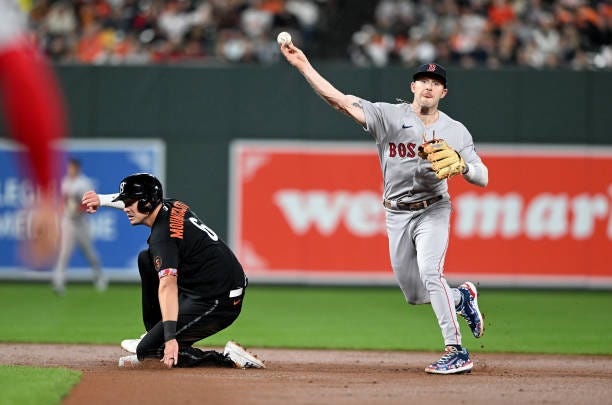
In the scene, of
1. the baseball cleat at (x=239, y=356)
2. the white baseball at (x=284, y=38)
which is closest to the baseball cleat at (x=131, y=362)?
the baseball cleat at (x=239, y=356)

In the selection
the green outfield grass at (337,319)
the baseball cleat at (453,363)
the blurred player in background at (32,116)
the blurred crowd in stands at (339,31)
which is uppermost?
the blurred crowd in stands at (339,31)

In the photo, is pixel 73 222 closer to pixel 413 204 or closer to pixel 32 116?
pixel 413 204

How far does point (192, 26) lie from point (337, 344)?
29.3 feet

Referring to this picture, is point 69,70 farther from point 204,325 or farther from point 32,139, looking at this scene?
point 32,139

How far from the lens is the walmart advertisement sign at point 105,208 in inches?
596

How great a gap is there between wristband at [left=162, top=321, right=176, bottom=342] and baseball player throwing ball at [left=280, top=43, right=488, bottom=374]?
5.54 ft

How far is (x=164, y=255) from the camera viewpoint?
6270mm

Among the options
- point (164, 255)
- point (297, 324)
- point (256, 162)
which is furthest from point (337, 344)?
point (256, 162)

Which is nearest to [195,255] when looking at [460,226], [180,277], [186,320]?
[180,277]

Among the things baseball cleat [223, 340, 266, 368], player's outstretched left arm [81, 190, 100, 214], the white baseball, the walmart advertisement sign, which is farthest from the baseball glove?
the walmart advertisement sign

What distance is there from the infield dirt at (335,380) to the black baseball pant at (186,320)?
0.51ft

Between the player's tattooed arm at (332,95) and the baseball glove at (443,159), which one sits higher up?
the player's tattooed arm at (332,95)

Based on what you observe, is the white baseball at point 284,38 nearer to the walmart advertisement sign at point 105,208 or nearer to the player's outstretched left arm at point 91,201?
the player's outstretched left arm at point 91,201

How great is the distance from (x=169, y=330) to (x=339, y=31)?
38.7ft
